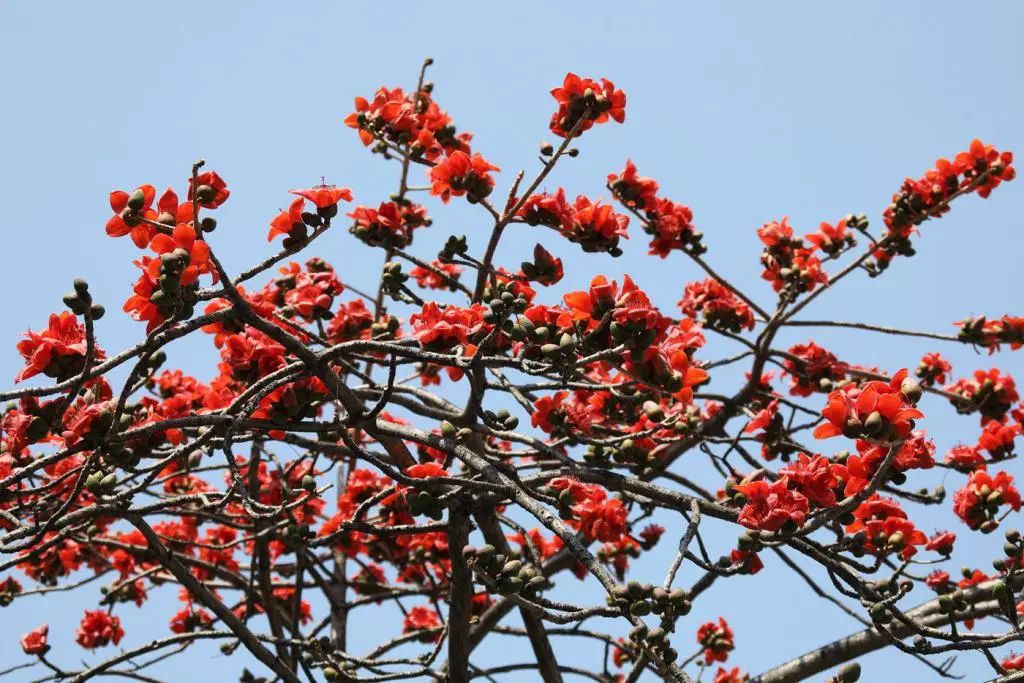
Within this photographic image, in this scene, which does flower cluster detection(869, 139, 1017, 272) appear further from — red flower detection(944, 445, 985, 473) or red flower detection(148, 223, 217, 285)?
red flower detection(148, 223, 217, 285)

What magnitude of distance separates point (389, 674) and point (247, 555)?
11.0 ft

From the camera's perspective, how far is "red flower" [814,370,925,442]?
2.34 meters

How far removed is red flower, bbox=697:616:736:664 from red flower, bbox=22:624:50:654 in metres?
3.11

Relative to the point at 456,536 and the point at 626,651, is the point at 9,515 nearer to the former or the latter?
the point at 456,536

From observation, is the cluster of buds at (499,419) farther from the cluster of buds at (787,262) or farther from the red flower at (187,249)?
the cluster of buds at (787,262)

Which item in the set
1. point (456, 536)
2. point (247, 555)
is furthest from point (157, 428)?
point (247, 555)

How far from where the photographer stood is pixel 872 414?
7.68 feet

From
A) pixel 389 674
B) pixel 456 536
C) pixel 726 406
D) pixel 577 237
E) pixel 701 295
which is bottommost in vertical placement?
pixel 389 674

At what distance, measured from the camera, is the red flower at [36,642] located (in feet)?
14.8

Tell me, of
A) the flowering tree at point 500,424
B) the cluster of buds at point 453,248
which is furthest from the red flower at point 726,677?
the cluster of buds at point 453,248

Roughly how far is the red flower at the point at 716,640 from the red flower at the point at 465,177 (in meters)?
2.88

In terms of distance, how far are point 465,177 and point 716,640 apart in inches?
118

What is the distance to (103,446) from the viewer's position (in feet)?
8.91

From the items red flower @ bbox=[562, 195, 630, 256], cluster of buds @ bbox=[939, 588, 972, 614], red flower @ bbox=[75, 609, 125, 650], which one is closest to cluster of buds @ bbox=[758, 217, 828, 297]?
red flower @ bbox=[562, 195, 630, 256]
